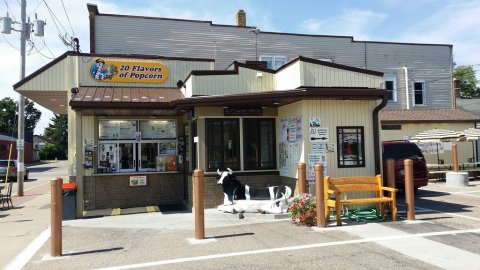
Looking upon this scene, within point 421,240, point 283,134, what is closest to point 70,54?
point 283,134

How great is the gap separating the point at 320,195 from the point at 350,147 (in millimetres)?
2607

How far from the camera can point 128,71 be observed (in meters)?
13.2

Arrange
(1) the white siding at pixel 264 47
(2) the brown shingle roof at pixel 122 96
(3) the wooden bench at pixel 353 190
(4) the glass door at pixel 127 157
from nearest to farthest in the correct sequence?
(3) the wooden bench at pixel 353 190 < (2) the brown shingle roof at pixel 122 96 < (4) the glass door at pixel 127 157 < (1) the white siding at pixel 264 47

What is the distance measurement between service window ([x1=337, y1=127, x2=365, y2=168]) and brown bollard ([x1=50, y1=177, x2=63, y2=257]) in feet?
21.5

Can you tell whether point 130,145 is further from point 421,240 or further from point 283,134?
point 421,240

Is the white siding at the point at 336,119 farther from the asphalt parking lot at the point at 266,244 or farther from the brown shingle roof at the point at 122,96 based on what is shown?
the brown shingle roof at the point at 122,96

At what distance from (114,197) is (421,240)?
29.1 ft

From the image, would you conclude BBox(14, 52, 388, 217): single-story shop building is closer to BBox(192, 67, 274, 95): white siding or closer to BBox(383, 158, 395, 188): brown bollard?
BBox(192, 67, 274, 95): white siding

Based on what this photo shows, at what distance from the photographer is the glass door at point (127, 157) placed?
12.9m

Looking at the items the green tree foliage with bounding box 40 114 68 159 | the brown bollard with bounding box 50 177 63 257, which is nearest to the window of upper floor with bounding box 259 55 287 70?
the brown bollard with bounding box 50 177 63 257

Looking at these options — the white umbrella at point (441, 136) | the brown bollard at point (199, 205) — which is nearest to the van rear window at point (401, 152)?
the white umbrella at point (441, 136)

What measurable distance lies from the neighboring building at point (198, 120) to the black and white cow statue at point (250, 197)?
598mm

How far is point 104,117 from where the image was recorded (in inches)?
502

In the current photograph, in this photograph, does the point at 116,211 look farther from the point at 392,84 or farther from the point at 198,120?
the point at 392,84
